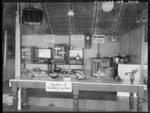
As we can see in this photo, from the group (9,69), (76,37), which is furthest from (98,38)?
(9,69)

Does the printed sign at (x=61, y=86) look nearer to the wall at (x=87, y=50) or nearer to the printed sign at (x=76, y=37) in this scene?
the printed sign at (x=76, y=37)

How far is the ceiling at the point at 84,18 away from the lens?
6.48 metres

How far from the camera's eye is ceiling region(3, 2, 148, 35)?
6.48 meters

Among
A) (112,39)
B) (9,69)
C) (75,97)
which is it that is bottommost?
(75,97)

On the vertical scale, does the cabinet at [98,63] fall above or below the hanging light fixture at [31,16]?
below

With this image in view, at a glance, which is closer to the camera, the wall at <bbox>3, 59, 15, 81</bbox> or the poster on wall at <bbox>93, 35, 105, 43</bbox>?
the wall at <bbox>3, 59, 15, 81</bbox>

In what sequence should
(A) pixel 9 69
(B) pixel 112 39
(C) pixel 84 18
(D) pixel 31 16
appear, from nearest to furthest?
(D) pixel 31 16
(C) pixel 84 18
(A) pixel 9 69
(B) pixel 112 39

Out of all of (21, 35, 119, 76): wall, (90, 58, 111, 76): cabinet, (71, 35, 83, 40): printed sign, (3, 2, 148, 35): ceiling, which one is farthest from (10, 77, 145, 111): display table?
(21, 35, 119, 76): wall

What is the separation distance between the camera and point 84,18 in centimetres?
753

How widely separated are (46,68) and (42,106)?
4.76 m

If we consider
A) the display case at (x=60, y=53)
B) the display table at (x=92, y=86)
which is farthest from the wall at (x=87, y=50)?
the display table at (x=92, y=86)

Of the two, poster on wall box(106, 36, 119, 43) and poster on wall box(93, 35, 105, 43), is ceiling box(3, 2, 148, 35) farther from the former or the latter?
poster on wall box(106, 36, 119, 43)

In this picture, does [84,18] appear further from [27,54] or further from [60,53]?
[27,54]

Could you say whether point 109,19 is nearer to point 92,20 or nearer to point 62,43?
point 92,20
